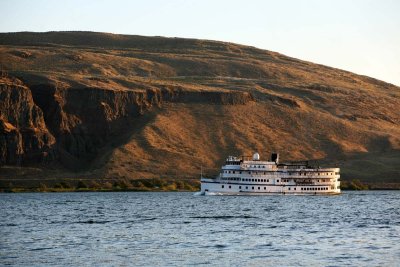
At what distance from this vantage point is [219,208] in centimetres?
11044

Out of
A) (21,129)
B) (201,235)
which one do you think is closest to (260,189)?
(21,129)

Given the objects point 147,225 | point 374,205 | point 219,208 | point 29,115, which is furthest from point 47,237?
point 29,115

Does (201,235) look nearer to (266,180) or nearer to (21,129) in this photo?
(266,180)

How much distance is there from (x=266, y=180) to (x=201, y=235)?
2879 inches

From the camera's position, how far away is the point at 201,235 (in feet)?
239

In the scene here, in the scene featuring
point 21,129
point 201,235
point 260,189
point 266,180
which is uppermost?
point 21,129

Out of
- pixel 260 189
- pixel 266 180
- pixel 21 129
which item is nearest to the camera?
pixel 266 180

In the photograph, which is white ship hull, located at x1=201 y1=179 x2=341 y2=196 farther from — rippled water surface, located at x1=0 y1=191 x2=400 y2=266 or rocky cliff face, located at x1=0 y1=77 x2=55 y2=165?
rocky cliff face, located at x1=0 y1=77 x2=55 y2=165

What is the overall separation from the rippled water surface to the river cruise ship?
2854cm

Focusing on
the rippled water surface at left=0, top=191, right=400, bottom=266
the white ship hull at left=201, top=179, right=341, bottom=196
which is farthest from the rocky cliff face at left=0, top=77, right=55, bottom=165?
the rippled water surface at left=0, top=191, right=400, bottom=266

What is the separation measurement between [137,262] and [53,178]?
124m

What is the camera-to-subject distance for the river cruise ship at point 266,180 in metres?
143

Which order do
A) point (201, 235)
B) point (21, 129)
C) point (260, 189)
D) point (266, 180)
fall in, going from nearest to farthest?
point (201, 235), point (266, 180), point (260, 189), point (21, 129)

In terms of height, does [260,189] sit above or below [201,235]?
above
